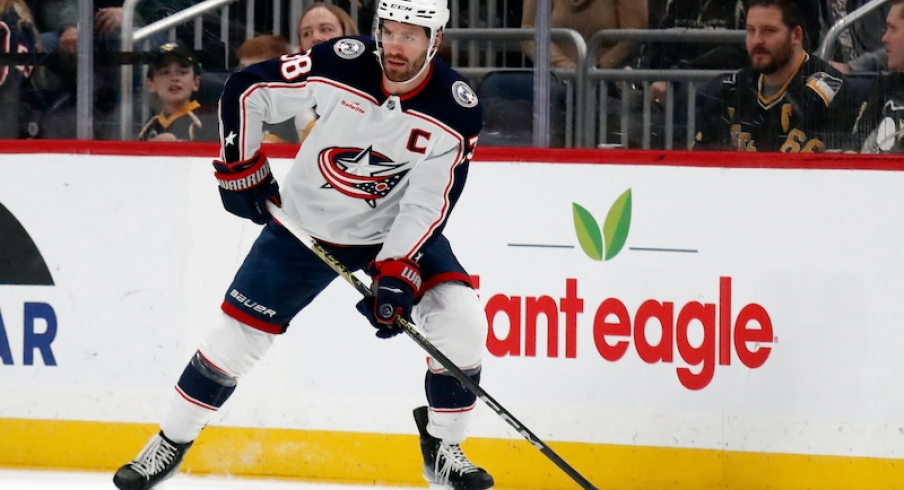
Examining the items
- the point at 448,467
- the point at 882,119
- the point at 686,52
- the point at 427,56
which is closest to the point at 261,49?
the point at 427,56

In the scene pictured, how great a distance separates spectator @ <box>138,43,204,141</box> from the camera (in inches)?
153

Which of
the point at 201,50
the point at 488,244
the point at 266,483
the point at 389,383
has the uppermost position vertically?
the point at 201,50

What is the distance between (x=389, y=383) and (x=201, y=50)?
3.51ft

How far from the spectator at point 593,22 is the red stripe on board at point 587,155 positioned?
248mm

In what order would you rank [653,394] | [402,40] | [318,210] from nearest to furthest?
[402,40] < [318,210] < [653,394]

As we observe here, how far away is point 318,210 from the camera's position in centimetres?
337

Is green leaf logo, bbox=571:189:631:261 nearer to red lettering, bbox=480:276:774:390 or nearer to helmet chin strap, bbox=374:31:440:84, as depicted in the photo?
red lettering, bbox=480:276:774:390

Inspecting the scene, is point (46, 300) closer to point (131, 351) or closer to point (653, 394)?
point (131, 351)

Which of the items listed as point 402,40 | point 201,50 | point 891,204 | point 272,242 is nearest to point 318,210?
point 272,242

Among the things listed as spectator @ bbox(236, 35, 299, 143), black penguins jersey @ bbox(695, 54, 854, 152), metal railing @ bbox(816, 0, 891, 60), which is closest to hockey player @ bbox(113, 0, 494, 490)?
spectator @ bbox(236, 35, 299, 143)

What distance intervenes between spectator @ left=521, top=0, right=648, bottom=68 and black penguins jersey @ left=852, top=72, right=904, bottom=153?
2.04ft

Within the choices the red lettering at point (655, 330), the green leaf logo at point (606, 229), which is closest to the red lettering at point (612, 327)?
the red lettering at point (655, 330)

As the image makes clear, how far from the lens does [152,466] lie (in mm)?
3324

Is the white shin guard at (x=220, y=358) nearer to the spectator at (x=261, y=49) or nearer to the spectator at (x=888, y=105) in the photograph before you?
the spectator at (x=261, y=49)
